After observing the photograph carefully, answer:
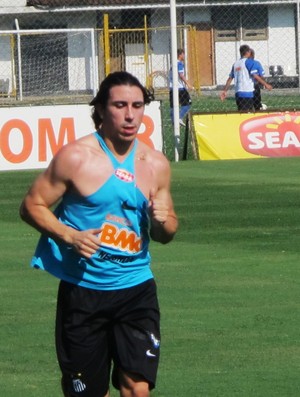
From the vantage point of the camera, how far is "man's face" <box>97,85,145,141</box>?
6.30 meters

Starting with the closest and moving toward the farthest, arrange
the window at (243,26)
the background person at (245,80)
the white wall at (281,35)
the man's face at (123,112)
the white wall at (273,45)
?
the man's face at (123,112)
the background person at (245,80)
the white wall at (273,45)
the white wall at (281,35)
the window at (243,26)

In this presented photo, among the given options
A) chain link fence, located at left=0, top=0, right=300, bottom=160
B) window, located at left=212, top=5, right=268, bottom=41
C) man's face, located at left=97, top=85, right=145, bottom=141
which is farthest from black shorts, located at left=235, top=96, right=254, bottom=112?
man's face, located at left=97, top=85, right=145, bottom=141

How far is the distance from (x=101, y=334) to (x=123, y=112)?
3.55 ft

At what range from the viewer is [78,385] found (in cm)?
647

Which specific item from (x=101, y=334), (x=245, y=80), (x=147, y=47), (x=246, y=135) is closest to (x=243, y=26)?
(x=147, y=47)

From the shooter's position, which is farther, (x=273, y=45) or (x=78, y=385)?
(x=273, y=45)

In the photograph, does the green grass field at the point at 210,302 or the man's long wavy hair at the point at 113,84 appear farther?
the green grass field at the point at 210,302

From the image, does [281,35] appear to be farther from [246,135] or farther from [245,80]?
[246,135]

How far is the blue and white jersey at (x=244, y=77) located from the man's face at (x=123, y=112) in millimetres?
23423

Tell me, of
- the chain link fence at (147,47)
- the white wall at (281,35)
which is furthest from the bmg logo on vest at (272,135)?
the white wall at (281,35)

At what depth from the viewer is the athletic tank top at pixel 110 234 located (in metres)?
6.34

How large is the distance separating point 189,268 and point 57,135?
11279mm

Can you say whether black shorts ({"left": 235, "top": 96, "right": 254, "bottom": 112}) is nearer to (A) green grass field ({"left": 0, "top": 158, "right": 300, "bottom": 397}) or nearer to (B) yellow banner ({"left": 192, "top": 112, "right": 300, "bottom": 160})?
(B) yellow banner ({"left": 192, "top": 112, "right": 300, "bottom": 160})

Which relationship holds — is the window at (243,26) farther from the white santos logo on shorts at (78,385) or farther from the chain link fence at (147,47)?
the white santos logo on shorts at (78,385)
